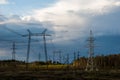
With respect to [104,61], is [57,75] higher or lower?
lower

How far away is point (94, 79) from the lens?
68.8 meters

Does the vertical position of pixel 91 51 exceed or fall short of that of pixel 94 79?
it exceeds it

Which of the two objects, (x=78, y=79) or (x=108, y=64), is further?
(x=108, y=64)

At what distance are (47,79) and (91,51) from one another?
37394mm

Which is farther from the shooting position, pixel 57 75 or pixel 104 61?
pixel 104 61

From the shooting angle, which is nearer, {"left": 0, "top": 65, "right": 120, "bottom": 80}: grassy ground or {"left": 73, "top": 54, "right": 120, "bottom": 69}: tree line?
{"left": 0, "top": 65, "right": 120, "bottom": 80}: grassy ground

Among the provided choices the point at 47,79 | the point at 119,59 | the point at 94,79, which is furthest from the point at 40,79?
the point at 119,59

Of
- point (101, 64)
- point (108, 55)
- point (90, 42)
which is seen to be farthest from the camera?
point (108, 55)

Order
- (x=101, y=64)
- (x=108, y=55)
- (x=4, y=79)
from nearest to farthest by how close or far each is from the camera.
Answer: (x=4, y=79), (x=101, y=64), (x=108, y=55)

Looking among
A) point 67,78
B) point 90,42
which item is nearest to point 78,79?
point 67,78

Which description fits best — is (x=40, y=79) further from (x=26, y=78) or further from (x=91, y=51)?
(x=91, y=51)

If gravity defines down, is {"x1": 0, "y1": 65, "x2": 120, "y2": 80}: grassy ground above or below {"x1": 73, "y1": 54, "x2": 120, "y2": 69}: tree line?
below

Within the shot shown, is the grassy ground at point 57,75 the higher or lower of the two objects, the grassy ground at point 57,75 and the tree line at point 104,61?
the lower

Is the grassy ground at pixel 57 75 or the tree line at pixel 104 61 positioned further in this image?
the tree line at pixel 104 61
